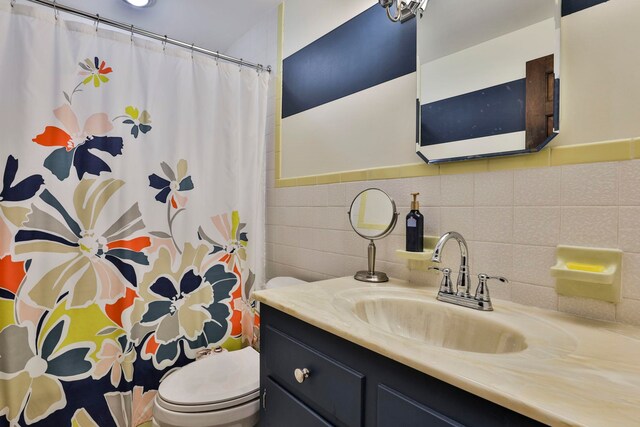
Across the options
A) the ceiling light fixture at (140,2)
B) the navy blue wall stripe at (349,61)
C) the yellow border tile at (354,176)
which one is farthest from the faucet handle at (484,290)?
the ceiling light fixture at (140,2)

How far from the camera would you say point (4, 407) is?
1293mm

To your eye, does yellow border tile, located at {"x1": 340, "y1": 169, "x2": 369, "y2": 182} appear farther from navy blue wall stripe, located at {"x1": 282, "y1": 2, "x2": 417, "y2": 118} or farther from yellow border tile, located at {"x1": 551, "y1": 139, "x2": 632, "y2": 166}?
yellow border tile, located at {"x1": 551, "y1": 139, "x2": 632, "y2": 166}

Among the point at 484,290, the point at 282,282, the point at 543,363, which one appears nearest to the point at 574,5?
the point at 484,290

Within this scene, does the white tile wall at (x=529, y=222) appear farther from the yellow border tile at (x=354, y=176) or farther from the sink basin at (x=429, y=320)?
the sink basin at (x=429, y=320)

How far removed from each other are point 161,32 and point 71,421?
2373 millimetres

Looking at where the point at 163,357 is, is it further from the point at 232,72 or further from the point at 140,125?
the point at 232,72

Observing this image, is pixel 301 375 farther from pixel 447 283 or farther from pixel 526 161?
pixel 526 161

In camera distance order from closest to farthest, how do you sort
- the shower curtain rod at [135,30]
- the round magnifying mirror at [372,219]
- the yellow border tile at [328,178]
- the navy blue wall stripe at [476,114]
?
the navy blue wall stripe at [476,114], the round magnifying mirror at [372,219], the shower curtain rod at [135,30], the yellow border tile at [328,178]

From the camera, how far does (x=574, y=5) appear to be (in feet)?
2.81

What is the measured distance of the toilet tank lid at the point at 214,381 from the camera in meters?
1.22

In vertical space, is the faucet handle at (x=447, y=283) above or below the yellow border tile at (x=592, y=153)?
below

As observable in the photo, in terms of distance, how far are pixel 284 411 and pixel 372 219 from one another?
726 mm

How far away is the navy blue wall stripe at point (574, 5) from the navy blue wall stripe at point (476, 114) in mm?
187

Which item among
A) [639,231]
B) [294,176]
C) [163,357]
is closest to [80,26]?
[294,176]
